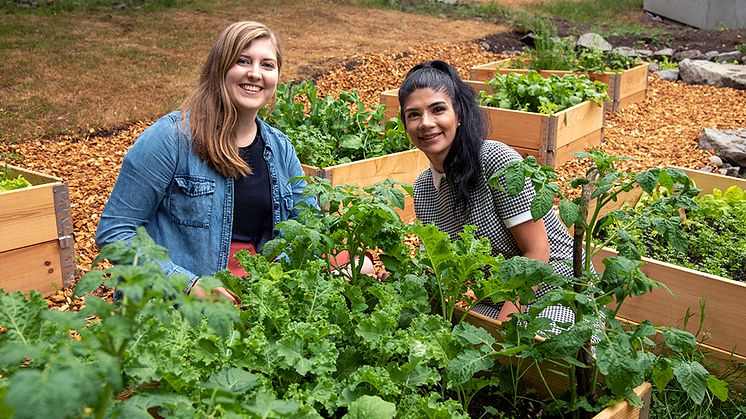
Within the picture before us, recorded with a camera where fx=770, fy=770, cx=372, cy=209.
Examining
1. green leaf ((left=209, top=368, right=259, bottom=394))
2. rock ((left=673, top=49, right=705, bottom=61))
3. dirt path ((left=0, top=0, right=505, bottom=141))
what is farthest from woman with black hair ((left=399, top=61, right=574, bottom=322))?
rock ((left=673, top=49, right=705, bottom=61))

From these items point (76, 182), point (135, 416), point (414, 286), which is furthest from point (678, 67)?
point (135, 416)

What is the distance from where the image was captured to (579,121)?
6637 mm

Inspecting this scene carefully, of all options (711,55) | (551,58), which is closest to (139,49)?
(551,58)

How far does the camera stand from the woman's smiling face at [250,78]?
3303mm

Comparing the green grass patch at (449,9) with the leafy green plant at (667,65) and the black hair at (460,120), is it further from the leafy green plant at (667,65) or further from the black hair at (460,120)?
the black hair at (460,120)

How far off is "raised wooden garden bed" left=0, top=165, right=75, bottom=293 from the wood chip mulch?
14 cm

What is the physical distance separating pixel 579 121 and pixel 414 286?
4.96 metres

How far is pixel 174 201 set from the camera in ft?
10.6

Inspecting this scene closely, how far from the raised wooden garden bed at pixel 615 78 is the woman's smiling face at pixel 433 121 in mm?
4967

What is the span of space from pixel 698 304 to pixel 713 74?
7.83m

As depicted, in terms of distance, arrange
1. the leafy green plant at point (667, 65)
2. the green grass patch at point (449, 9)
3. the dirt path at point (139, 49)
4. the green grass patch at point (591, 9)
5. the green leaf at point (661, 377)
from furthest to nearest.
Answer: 1. the green grass patch at point (591, 9)
2. the green grass patch at point (449, 9)
3. the leafy green plant at point (667, 65)
4. the dirt path at point (139, 49)
5. the green leaf at point (661, 377)

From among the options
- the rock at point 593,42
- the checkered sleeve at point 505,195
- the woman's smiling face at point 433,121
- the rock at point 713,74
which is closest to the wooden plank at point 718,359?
the checkered sleeve at point 505,195

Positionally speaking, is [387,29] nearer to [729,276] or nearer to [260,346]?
[729,276]

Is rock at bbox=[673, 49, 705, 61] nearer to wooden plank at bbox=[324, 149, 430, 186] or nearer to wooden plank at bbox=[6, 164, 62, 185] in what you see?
wooden plank at bbox=[324, 149, 430, 186]
